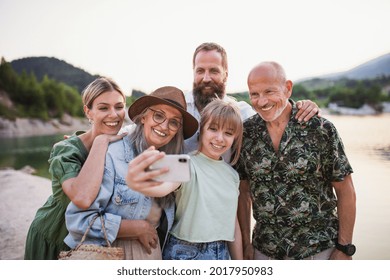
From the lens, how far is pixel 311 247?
2.53 meters

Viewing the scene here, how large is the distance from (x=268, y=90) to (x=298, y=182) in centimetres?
67

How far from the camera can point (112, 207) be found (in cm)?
226

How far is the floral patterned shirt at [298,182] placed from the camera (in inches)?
97.5

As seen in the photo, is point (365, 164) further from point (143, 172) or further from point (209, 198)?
point (143, 172)

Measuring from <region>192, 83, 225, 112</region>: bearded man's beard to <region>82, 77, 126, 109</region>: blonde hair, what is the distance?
2.63 feet

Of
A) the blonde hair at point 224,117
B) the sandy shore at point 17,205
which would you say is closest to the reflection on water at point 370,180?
the blonde hair at point 224,117

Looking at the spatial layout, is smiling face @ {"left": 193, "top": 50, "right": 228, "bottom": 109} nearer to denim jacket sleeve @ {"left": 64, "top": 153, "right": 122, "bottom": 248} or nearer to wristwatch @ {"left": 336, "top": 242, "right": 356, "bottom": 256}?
denim jacket sleeve @ {"left": 64, "top": 153, "right": 122, "bottom": 248}

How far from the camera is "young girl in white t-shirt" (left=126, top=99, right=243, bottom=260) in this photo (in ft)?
7.64

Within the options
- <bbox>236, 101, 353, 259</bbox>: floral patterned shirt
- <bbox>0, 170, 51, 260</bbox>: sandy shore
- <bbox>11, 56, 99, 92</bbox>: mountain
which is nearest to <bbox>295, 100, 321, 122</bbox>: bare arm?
<bbox>236, 101, 353, 259</bbox>: floral patterned shirt

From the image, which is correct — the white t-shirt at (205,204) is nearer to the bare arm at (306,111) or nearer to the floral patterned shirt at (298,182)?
the floral patterned shirt at (298,182)

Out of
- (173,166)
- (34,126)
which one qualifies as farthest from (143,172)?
(34,126)

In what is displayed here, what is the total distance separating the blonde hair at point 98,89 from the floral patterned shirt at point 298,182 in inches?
41.8
